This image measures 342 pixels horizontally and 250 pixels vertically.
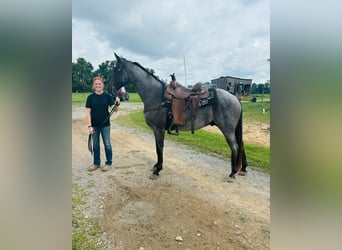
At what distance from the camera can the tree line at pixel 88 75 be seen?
185cm

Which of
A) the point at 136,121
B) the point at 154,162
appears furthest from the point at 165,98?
the point at 154,162

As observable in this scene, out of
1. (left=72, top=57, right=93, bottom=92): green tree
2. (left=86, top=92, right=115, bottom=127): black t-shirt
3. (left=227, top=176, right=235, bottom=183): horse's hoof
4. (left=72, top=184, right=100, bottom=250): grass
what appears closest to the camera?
(left=72, top=184, right=100, bottom=250): grass

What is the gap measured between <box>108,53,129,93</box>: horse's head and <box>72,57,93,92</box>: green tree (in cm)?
33

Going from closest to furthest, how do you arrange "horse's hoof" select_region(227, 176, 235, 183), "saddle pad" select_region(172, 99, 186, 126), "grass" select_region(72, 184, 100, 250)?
"grass" select_region(72, 184, 100, 250)
"horse's hoof" select_region(227, 176, 235, 183)
"saddle pad" select_region(172, 99, 186, 126)

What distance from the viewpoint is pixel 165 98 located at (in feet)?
8.91

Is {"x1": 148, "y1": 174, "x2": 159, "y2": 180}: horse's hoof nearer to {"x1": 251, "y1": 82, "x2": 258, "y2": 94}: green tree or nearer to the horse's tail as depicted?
the horse's tail

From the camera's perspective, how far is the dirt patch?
1.77 metres

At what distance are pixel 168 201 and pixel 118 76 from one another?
1697 mm

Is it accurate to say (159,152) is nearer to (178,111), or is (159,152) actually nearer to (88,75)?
(178,111)

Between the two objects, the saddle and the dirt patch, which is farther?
the saddle

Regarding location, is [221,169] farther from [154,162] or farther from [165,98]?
[165,98]

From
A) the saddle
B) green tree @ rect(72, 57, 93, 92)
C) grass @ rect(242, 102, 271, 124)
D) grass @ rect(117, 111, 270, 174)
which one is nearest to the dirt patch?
grass @ rect(117, 111, 270, 174)
